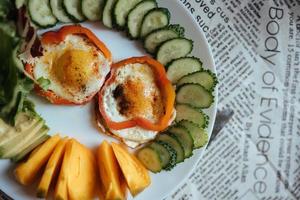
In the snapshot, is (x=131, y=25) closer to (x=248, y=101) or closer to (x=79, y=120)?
(x=79, y=120)

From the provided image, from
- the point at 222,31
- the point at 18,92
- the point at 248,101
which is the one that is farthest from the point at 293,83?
→ the point at 18,92

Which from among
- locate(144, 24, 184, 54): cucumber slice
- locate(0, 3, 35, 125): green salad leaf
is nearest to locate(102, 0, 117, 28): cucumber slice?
locate(144, 24, 184, 54): cucumber slice

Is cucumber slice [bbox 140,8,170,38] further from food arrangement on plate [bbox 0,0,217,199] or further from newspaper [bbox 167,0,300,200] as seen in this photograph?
newspaper [bbox 167,0,300,200]

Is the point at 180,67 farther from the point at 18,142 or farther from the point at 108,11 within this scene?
the point at 18,142

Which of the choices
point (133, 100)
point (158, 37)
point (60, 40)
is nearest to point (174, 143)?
point (133, 100)

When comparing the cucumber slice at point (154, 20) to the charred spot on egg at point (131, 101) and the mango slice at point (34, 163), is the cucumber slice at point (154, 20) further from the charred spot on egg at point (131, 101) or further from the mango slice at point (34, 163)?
the mango slice at point (34, 163)

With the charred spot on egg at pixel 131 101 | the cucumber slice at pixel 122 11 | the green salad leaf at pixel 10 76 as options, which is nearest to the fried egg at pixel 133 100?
the charred spot on egg at pixel 131 101

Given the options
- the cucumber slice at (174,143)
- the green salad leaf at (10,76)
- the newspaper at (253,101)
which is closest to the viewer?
the green salad leaf at (10,76)
